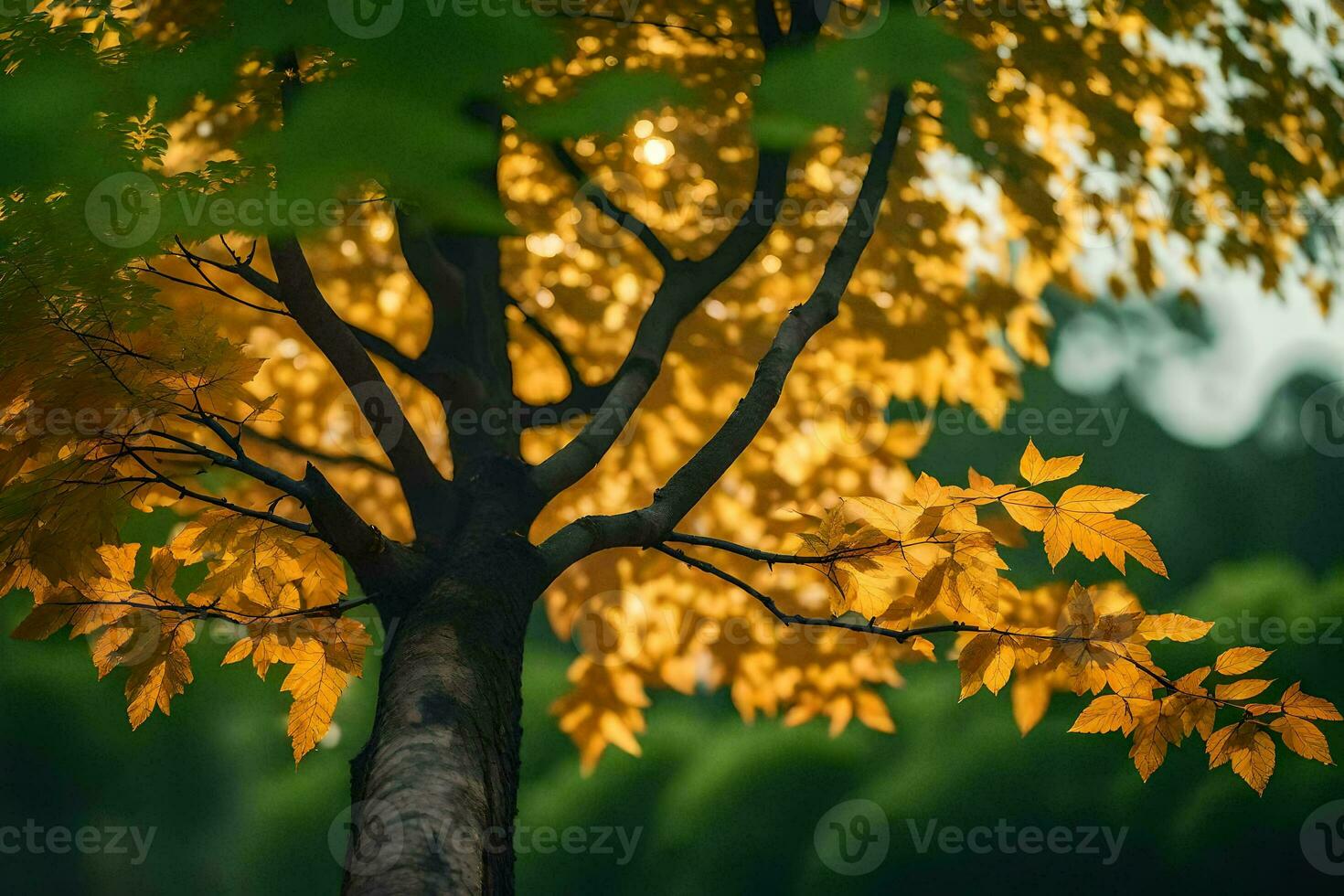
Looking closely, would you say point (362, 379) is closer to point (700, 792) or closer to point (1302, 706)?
point (1302, 706)

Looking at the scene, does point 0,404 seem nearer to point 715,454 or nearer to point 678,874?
point 715,454

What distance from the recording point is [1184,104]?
4223 mm

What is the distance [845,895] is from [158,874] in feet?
17.8

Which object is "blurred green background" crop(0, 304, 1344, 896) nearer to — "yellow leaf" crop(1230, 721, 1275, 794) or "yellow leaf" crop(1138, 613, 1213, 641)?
"yellow leaf" crop(1230, 721, 1275, 794)

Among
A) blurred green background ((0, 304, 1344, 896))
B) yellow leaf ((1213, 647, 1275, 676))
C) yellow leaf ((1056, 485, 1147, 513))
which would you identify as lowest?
blurred green background ((0, 304, 1344, 896))

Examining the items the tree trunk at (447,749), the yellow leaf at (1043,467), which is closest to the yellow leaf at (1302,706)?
the yellow leaf at (1043,467)

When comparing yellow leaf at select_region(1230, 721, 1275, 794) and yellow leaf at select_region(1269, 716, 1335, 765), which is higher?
yellow leaf at select_region(1269, 716, 1335, 765)

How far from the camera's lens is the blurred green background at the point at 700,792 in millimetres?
7680

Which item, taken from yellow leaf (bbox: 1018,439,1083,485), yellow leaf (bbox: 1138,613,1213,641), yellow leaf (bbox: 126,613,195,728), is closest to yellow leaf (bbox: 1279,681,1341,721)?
yellow leaf (bbox: 1138,613,1213,641)

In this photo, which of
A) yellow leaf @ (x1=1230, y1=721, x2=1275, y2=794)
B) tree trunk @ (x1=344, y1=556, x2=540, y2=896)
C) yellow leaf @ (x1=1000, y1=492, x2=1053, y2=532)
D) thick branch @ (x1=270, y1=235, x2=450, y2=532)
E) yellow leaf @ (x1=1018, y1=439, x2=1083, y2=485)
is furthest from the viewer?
thick branch @ (x1=270, y1=235, x2=450, y2=532)

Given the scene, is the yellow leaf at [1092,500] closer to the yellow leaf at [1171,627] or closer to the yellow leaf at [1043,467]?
the yellow leaf at [1043,467]

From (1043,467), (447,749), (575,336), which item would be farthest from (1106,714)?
(575,336)

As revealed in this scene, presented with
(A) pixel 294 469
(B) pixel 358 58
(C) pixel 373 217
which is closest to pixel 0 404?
(B) pixel 358 58

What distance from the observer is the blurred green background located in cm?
768
